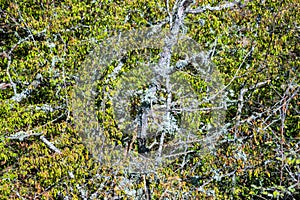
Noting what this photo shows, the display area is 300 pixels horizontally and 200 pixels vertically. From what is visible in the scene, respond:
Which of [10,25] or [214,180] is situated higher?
[10,25]

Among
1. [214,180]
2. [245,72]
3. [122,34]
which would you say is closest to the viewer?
[214,180]

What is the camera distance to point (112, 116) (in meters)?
5.45

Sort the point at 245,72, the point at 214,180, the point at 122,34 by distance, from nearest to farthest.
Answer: the point at 214,180, the point at 245,72, the point at 122,34

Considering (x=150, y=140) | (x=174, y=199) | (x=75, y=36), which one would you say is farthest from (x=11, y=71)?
(x=174, y=199)

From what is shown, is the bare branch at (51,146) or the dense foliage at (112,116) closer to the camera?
the dense foliage at (112,116)

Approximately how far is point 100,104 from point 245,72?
1.85m

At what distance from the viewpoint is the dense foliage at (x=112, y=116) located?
480 cm

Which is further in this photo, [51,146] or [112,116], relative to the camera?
[112,116]

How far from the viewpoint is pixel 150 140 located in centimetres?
522

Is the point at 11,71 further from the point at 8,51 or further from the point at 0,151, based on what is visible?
the point at 0,151

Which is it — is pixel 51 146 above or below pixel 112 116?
below

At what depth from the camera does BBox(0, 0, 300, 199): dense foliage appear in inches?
189

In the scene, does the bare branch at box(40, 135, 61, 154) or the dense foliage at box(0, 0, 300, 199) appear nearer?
the dense foliage at box(0, 0, 300, 199)

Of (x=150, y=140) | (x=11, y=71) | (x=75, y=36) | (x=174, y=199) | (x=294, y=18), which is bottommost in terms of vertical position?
(x=174, y=199)
